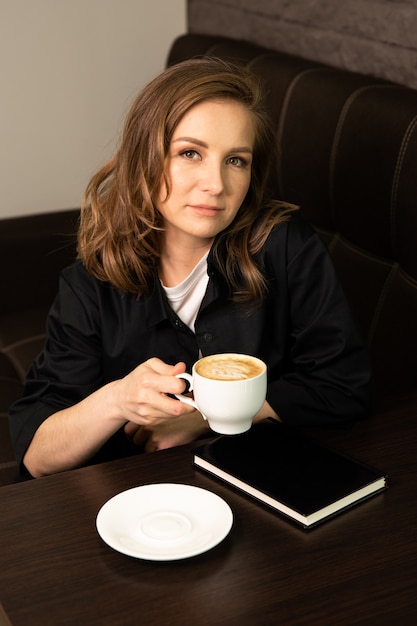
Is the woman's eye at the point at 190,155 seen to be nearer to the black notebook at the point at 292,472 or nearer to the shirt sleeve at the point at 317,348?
the shirt sleeve at the point at 317,348

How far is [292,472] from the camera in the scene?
1237mm

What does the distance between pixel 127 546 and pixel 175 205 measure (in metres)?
0.65

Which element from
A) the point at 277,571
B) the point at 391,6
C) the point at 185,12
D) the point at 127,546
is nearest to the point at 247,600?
the point at 277,571

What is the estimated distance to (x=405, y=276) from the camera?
188 centimetres

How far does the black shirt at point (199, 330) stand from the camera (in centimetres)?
158

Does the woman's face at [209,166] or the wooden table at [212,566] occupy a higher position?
the woman's face at [209,166]

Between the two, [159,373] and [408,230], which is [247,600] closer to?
[159,373]

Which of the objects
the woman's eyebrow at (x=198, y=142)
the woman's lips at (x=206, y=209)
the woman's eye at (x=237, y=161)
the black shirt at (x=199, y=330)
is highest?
the woman's eyebrow at (x=198, y=142)

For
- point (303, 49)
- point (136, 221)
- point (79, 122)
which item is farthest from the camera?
point (79, 122)

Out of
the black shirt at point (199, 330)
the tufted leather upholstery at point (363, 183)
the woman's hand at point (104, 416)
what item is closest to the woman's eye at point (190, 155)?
the black shirt at point (199, 330)

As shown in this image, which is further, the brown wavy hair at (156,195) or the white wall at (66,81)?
the white wall at (66,81)

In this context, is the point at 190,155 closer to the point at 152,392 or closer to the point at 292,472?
the point at 152,392

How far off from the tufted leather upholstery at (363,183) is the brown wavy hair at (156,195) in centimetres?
30

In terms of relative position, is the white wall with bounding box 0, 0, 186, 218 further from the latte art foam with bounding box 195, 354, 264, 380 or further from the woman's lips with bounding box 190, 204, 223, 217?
the latte art foam with bounding box 195, 354, 264, 380
